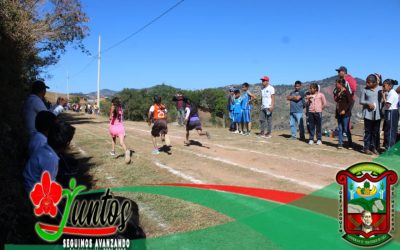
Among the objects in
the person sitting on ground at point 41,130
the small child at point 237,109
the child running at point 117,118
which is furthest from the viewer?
the small child at point 237,109

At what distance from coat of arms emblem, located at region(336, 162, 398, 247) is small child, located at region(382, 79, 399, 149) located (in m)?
6.22

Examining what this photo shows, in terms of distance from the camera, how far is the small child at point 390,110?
32.9 ft

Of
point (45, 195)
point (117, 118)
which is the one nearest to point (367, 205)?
point (45, 195)

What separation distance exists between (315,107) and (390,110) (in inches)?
112

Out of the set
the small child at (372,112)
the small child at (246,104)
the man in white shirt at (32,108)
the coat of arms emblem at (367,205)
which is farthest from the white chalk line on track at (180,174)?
the small child at (246,104)

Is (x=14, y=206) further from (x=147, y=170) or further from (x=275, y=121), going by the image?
(x=275, y=121)

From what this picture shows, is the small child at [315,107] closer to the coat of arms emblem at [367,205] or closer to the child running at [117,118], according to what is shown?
the child running at [117,118]

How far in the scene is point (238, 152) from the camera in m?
11.3

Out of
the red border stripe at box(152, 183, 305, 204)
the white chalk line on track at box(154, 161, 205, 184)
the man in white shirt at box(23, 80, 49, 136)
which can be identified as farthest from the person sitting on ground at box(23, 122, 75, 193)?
the white chalk line on track at box(154, 161, 205, 184)

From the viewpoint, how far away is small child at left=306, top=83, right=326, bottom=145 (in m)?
12.6

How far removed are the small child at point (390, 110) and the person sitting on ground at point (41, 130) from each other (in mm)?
8463

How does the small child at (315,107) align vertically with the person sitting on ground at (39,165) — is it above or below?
above

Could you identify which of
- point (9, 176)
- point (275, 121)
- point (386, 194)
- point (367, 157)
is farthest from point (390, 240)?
point (275, 121)

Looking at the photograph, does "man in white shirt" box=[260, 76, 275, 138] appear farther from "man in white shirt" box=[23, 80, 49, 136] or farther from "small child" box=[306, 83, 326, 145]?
"man in white shirt" box=[23, 80, 49, 136]
